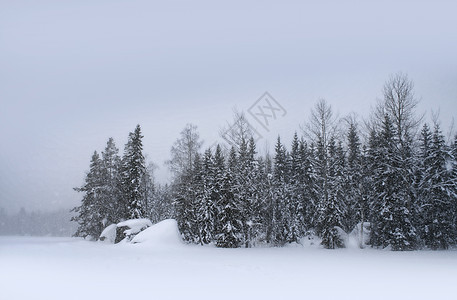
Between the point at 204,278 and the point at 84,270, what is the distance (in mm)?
4589

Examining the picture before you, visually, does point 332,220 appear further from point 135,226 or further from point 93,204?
point 93,204

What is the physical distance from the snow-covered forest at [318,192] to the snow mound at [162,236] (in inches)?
200

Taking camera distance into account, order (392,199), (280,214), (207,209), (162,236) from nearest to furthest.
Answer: (162,236), (392,199), (207,209), (280,214)

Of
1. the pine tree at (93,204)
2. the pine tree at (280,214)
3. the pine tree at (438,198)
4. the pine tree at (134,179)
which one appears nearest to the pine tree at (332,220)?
the pine tree at (280,214)

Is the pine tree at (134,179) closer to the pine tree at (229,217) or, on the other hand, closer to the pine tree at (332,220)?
the pine tree at (229,217)

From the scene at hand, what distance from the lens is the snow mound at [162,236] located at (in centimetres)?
2159

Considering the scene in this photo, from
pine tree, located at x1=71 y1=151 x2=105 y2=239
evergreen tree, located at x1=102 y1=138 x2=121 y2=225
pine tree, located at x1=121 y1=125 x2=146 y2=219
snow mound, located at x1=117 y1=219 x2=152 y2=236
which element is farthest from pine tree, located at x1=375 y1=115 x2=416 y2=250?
pine tree, located at x1=71 y1=151 x2=105 y2=239

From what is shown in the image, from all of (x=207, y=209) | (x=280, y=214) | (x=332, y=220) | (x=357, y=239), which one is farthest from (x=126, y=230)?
(x=357, y=239)

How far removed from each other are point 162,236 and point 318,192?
790 inches

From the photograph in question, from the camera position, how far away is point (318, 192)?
34.2 m

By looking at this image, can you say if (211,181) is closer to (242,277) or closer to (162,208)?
(242,277)

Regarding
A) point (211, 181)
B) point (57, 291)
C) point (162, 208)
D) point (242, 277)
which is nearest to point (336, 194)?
point (211, 181)

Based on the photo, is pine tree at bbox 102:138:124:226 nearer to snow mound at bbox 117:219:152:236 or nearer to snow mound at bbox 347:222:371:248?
snow mound at bbox 117:219:152:236

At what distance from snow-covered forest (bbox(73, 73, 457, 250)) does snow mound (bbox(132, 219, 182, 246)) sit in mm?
5079
